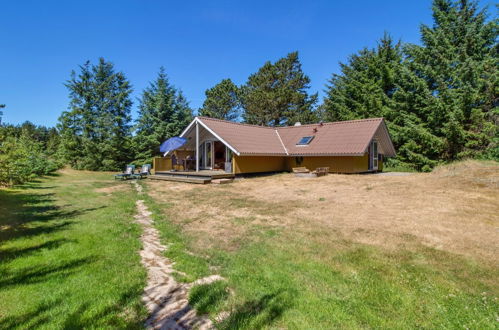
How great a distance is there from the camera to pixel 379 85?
26.8m

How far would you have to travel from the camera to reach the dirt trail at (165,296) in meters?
2.69

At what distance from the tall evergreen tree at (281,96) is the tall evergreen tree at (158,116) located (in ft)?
33.3

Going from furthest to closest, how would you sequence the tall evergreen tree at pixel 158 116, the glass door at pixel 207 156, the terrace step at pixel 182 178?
the tall evergreen tree at pixel 158 116, the glass door at pixel 207 156, the terrace step at pixel 182 178

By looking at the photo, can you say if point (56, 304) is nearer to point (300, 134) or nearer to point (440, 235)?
point (440, 235)

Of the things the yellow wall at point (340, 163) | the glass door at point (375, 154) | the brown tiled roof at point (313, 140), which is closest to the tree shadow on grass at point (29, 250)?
the brown tiled roof at point (313, 140)

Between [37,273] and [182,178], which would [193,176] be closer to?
[182,178]

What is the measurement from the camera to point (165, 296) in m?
3.21

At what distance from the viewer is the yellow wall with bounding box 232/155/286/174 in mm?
16344

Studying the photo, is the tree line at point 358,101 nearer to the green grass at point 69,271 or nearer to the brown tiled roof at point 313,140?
the brown tiled roof at point 313,140

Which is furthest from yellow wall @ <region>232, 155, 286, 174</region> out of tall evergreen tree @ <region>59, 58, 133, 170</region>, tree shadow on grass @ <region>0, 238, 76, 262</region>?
tall evergreen tree @ <region>59, 58, 133, 170</region>

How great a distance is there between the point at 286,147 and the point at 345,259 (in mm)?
16278

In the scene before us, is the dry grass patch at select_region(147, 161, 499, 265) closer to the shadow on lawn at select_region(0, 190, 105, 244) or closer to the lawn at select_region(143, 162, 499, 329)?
the lawn at select_region(143, 162, 499, 329)

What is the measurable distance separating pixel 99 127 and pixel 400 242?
3022 cm

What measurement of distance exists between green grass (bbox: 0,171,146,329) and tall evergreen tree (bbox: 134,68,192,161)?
22.7m
